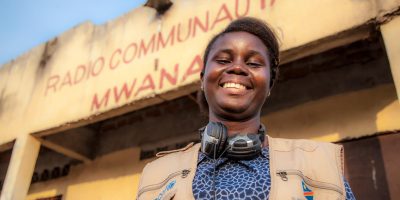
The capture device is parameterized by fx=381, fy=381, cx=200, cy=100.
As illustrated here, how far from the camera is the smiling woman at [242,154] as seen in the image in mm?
1478

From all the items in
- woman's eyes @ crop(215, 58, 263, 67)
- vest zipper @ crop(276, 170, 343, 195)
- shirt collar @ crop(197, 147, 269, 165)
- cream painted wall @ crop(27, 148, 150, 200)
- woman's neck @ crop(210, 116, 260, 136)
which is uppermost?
cream painted wall @ crop(27, 148, 150, 200)

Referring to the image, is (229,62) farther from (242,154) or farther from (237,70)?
(242,154)

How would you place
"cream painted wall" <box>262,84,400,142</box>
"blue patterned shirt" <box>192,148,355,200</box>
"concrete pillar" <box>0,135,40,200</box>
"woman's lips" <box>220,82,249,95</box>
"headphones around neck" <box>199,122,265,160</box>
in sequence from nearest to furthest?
"blue patterned shirt" <box>192,148,355,200</box> → "headphones around neck" <box>199,122,265,160</box> → "woman's lips" <box>220,82,249,95</box> → "cream painted wall" <box>262,84,400,142</box> → "concrete pillar" <box>0,135,40,200</box>

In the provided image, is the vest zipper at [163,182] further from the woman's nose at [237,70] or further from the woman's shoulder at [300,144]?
the woman's nose at [237,70]

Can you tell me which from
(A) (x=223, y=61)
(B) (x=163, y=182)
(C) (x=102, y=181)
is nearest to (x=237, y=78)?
(A) (x=223, y=61)

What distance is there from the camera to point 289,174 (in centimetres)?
150

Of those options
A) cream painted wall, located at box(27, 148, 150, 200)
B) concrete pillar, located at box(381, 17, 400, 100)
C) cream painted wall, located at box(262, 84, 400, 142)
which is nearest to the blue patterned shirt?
concrete pillar, located at box(381, 17, 400, 100)

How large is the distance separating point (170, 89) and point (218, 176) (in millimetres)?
2809

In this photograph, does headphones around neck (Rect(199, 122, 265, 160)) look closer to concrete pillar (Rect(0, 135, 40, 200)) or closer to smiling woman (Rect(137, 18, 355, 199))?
smiling woman (Rect(137, 18, 355, 199))

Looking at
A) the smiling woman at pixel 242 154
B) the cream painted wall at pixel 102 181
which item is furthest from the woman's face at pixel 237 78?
the cream painted wall at pixel 102 181

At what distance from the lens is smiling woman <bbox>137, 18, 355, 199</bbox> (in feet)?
4.85

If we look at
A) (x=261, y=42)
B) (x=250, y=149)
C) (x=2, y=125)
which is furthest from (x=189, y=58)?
(x=2, y=125)

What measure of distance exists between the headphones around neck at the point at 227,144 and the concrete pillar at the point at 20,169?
4.31 m

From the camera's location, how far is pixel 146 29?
509 centimetres
